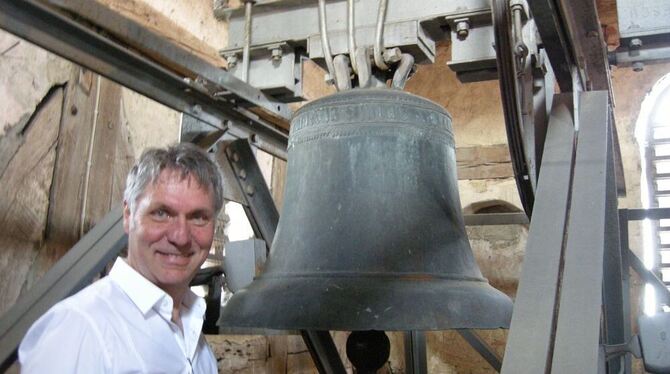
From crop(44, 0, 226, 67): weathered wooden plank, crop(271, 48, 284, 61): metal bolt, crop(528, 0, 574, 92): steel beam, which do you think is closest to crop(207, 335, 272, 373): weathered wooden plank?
crop(44, 0, 226, 67): weathered wooden plank

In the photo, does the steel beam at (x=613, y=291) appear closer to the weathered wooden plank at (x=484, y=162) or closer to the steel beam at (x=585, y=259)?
the steel beam at (x=585, y=259)

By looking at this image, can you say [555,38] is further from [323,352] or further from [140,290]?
[323,352]

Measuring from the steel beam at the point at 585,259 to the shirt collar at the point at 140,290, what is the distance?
727mm

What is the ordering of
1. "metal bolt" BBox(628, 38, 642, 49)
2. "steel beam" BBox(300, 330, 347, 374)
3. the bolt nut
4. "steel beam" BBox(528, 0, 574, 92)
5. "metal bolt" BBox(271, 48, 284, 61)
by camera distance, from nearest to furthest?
"steel beam" BBox(528, 0, 574, 92)
the bolt nut
"metal bolt" BBox(628, 38, 642, 49)
"metal bolt" BBox(271, 48, 284, 61)
"steel beam" BBox(300, 330, 347, 374)

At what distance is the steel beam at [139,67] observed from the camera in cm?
133

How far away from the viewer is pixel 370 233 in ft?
4.16

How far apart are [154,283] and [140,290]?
0.05 meters

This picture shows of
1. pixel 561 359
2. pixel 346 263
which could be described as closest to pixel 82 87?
pixel 346 263

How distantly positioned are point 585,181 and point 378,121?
44 cm

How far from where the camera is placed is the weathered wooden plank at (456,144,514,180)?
4532 millimetres

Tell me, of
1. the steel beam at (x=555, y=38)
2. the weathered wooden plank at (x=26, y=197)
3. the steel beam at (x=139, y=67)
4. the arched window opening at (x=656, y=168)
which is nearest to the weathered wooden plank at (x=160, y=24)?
the steel beam at (x=139, y=67)

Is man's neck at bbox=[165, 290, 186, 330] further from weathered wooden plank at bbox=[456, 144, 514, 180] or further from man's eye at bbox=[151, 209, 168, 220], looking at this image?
weathered wooden plank at bbox=[456, 144, 514, 180]

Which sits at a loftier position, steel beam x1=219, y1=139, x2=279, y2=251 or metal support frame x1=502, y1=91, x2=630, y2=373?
steel beam x1=219, y1=139, x2=279, y2=251

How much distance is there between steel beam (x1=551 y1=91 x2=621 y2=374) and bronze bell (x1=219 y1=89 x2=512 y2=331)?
208 millimetres
